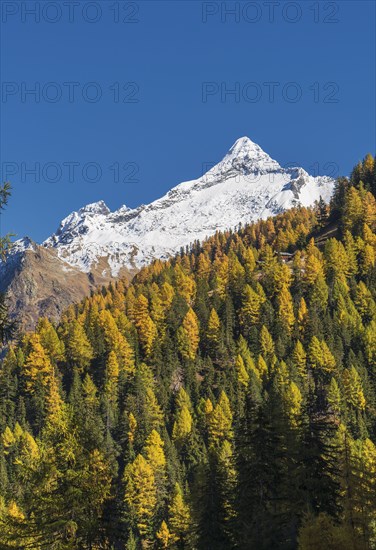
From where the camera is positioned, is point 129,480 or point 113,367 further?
point 113,367

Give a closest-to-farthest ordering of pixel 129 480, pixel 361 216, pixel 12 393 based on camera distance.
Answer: pixel 129 480, pixel 12 393, pixel 361 216

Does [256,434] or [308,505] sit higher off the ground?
[256,434]

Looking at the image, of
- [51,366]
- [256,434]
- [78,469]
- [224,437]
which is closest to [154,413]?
[224,437]

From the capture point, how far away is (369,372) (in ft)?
306

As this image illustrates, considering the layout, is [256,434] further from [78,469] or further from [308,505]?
[78,469]

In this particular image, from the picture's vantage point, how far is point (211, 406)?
85938 mm

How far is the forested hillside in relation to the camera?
2280cm

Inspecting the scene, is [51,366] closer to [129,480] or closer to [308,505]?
[129,480]

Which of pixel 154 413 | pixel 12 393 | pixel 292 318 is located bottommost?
pixel 154 413

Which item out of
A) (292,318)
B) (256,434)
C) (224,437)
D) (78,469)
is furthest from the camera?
Result: (292,318)

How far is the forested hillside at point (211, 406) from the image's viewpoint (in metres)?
22.8

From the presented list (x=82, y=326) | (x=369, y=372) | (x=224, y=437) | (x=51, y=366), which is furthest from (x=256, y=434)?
(x=82, y=326)

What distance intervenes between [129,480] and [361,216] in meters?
92.5

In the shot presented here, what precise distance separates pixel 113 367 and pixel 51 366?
39.5 ft
